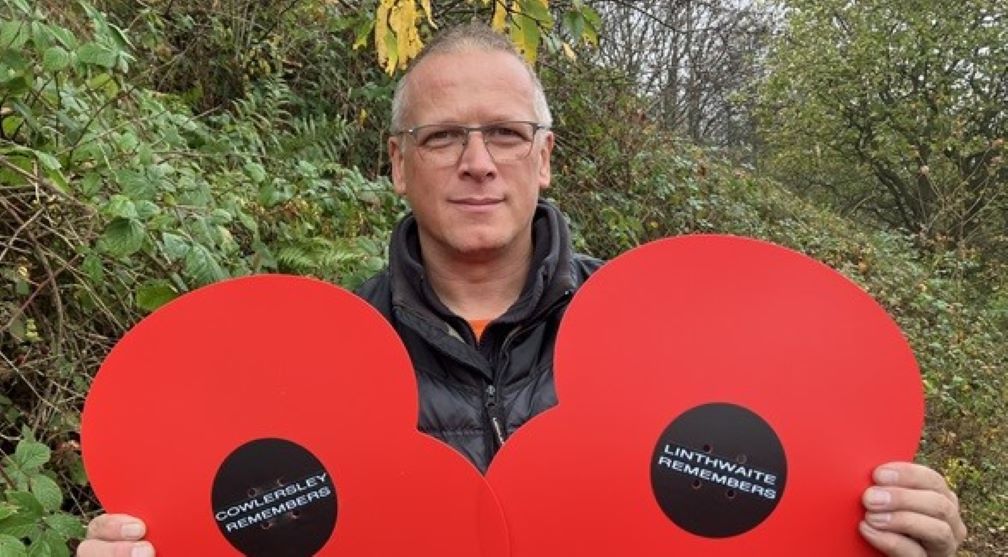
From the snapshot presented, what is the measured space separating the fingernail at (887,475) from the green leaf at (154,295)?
1.55 metres

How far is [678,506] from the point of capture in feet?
4.32

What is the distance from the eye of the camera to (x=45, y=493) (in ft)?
5.21

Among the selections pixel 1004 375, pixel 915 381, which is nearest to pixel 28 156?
pixel 915 381

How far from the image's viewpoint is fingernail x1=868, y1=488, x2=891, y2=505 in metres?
1.29

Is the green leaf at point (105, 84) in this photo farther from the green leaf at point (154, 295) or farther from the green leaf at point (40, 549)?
the green leaf at point (40, 549)

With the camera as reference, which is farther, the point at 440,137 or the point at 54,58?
the point at 54,58

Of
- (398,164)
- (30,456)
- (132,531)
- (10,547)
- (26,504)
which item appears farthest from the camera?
(398,164)

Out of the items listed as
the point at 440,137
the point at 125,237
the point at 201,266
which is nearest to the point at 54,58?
the point at 125,237

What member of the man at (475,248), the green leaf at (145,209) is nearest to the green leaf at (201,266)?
the green leaf at (145,209)

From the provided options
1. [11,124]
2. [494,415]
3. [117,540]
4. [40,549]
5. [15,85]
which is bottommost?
[40,549]

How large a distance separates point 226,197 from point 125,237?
0.88 metres

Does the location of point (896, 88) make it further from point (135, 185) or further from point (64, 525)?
point (64, 525)

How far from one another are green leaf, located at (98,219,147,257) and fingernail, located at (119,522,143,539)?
75 cm

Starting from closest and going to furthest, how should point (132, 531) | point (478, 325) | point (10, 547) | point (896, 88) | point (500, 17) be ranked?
point (132, 531), point (10, 547), point (478, 325), point (500, 17), point (896, 88)
